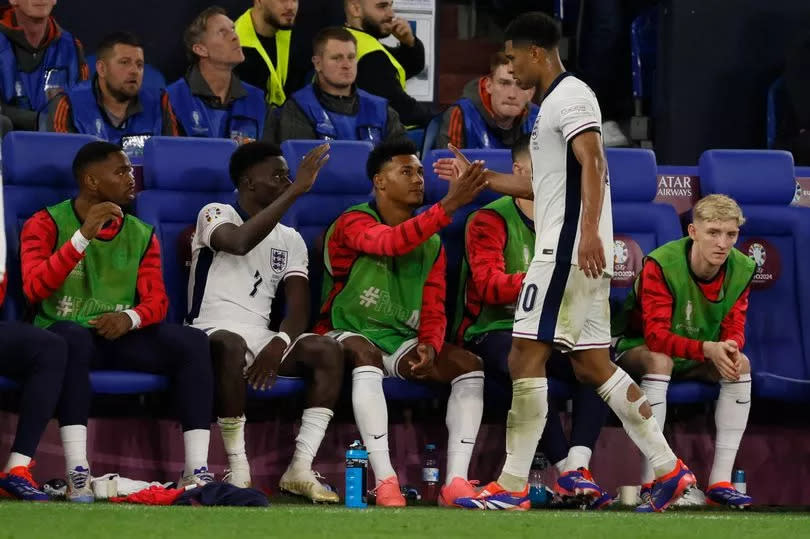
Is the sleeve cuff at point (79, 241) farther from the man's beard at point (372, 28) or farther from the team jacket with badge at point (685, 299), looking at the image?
the man's beard at point (372, 28)

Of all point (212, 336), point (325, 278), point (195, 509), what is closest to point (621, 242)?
point (325, 278)

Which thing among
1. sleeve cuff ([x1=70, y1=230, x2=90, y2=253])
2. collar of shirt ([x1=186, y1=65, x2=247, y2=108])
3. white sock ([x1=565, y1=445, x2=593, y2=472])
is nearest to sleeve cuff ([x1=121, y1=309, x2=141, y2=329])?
sleeve cuff ([x1=70, y1=230, x2=90, y2=253])

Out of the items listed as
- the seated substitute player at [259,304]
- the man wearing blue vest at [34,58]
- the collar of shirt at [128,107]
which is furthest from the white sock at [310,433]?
the man wearing blue vest at [34,58]

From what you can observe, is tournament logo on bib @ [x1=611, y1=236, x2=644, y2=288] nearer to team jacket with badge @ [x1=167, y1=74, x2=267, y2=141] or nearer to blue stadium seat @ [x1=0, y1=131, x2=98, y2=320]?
team jacket with badge @ [x1=167, y1=74, x2=267, y2=141]

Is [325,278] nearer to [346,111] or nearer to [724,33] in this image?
[346,111]

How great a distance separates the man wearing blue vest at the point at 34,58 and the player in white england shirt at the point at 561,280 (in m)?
3.24

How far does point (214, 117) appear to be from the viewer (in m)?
7.52

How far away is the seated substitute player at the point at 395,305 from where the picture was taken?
573 centimetres

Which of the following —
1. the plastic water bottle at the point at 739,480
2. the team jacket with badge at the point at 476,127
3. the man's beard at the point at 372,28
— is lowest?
the plastic water bottle at the point at 739,480

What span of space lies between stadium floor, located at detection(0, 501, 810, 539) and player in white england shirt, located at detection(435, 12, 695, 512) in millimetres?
209

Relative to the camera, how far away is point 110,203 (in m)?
5.77

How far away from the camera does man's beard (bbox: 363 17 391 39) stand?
27.5ft

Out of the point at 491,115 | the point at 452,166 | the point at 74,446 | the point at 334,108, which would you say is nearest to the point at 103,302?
the point at 74,446

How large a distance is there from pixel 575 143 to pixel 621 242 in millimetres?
1623
